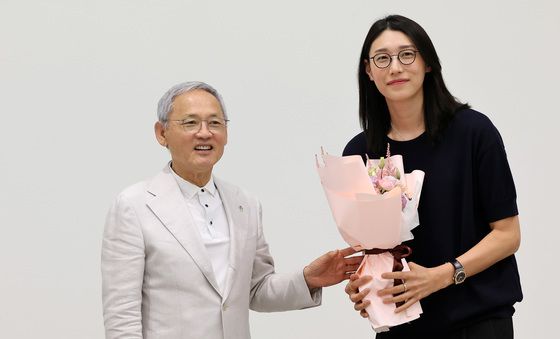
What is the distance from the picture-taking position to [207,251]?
231 centimetres

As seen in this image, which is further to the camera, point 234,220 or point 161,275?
point 234,220

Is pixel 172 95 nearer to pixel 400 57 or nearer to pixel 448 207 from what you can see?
pixel 400 57

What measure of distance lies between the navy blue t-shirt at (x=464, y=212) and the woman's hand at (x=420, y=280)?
7 cm

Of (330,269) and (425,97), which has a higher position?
(425,97)

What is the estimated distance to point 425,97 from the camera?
235 cm

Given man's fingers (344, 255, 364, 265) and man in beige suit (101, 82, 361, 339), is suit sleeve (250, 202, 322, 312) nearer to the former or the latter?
man in beige suit (101, 82, 361, 339)

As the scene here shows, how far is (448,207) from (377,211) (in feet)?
0.79

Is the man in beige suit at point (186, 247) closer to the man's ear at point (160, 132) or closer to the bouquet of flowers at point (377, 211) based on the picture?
the man's ear at point (160, 132)

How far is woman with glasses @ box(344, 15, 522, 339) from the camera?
2.19 meters

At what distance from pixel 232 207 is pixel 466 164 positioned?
0.72m

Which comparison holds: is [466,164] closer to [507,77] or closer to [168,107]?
[168,107]

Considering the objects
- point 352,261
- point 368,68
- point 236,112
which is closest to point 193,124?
point 368,68

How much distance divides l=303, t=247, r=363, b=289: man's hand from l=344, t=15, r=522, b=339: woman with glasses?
0.68 ft

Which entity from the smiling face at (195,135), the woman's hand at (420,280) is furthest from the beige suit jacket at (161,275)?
the woman's hand at (420,280)
